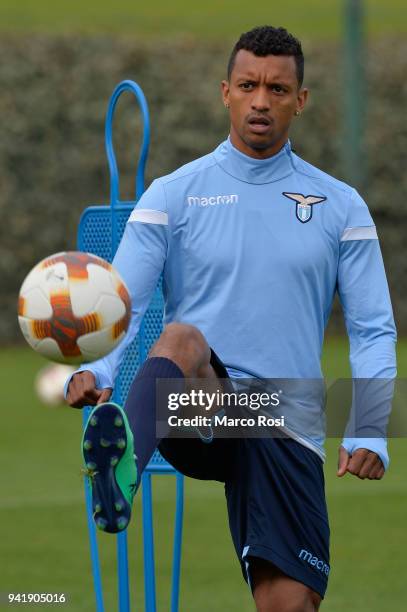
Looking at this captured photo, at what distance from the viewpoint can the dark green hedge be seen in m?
16.5

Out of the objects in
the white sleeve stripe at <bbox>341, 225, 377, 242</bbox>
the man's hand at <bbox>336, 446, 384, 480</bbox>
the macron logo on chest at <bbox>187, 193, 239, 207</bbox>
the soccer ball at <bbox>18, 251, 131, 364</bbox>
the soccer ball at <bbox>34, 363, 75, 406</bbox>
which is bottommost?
the soccer ball at <bbox>34, 363, 75, 406</bbox>

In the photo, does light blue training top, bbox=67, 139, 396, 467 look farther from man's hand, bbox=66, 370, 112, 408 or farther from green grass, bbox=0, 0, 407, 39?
green grass, bbox=0, 0, 407, 39

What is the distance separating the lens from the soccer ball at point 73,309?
3.95 meters

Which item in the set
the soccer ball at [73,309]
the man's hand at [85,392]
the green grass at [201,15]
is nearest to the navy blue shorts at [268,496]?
the man's hand at [85,392]

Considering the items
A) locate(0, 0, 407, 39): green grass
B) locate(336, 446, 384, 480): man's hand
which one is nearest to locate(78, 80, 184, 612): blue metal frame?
locate(336, 446, 384, 480): man's hand

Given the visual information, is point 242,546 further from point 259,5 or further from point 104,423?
point 259,5

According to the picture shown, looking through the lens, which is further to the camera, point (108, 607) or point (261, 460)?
point (108, 607)

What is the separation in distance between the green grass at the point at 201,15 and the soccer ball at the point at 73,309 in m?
17.5

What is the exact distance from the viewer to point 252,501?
14.3 ft

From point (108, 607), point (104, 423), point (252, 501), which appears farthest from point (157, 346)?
point (108, 607)

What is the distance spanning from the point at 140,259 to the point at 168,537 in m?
3.82

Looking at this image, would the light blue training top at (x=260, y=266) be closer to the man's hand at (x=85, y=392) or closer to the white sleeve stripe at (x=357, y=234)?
the white sleeve stripe at (x=357, y=234)

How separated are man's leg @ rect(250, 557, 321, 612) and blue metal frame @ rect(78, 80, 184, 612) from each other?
65 cm

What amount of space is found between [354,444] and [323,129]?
13.3 meters
